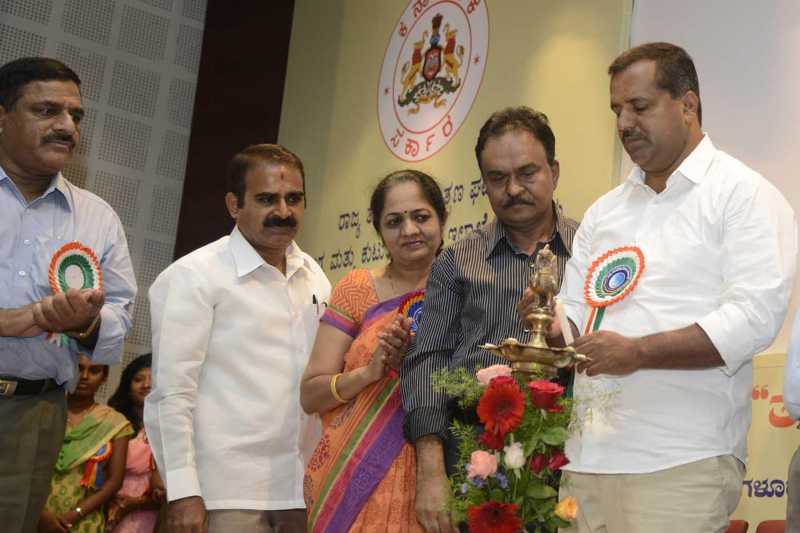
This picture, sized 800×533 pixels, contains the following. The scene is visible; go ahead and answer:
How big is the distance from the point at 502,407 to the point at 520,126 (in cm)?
86

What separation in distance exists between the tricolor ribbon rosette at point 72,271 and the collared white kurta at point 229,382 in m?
0.20

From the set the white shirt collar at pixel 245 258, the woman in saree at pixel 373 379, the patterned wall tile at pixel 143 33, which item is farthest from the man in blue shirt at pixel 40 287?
the patterned wall tile at pixel 143 33

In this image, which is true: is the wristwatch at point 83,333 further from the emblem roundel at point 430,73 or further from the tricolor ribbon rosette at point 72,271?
the emblem roundel at point 430,73

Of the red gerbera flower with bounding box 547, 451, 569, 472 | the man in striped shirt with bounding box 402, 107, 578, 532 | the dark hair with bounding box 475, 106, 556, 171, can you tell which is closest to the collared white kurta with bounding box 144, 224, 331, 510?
the man in striped shirt with bounding box 402, 107, 578, 532

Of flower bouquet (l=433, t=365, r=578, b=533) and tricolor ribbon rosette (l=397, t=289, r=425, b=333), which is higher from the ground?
tricolor ribbon rosette (l=397, t=289, r=425, b=333)

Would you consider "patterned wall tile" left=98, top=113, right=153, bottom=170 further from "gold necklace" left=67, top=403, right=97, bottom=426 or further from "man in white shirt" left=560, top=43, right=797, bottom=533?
"man in white shirt" left=560, top=43, right=797, bottom=533

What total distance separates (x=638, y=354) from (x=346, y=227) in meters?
4.14

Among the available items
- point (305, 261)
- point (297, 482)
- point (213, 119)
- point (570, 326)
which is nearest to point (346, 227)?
point (213, 119)

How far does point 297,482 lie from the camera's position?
321cm

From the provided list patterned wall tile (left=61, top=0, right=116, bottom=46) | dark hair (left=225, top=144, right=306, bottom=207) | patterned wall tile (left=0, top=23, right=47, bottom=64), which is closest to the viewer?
dark hair (left=225, top=144, right=306, bottom=207)

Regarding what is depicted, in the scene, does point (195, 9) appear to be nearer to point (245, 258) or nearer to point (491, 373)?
point (245, 258)

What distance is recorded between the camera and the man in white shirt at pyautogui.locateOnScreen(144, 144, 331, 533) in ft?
10.1

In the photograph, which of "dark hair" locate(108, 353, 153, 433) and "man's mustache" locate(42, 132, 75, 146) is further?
"dark hair" locate(108, 353, 153, 433)

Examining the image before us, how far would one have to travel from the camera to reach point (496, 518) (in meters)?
2.24
